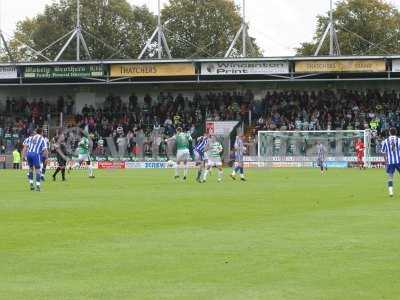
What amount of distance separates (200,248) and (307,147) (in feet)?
148

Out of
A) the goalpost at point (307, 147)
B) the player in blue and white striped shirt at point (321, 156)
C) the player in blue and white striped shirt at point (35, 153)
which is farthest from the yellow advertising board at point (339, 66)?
the player in blue and white striped shirt at point (35, 153)

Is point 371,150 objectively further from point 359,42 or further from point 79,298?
point 79,298

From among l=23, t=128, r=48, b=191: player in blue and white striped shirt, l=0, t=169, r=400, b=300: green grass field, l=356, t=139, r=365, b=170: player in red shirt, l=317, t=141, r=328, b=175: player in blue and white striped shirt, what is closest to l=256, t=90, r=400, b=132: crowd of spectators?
l=356, t=139, r=365, b=170: player in red shirt

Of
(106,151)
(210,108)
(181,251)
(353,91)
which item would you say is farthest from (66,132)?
(181,251)

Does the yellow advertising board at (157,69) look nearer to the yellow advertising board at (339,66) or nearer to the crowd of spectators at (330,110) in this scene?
the crowd of spectators at (330,110)

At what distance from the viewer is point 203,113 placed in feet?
214

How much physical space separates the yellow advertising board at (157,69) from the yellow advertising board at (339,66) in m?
7.63

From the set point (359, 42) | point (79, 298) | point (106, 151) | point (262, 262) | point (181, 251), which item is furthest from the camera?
point (359, 42)

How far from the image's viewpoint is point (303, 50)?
8944 cm

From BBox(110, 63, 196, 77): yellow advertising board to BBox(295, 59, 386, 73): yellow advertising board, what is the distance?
763 cm

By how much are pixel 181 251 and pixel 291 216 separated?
6438mm

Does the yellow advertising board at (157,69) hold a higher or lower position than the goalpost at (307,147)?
higher

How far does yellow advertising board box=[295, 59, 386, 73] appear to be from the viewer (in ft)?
194

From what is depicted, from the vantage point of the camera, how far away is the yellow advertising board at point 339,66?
5912cm
